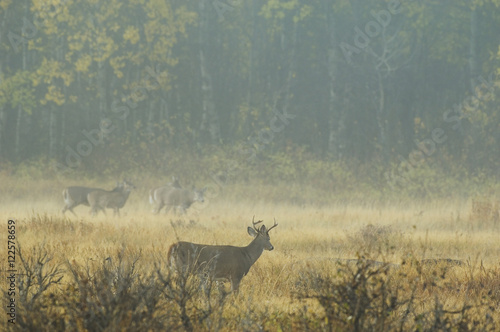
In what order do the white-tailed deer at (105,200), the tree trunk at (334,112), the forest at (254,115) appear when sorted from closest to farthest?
the white-tailed deer at (105,200) → the forest at (254,115) → the tree trunk at (334,112)

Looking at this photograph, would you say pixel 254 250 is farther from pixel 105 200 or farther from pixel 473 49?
pixel 473 49

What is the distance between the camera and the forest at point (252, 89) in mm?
29078

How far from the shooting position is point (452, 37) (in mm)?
32469

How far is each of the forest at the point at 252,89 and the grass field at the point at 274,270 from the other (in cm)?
534

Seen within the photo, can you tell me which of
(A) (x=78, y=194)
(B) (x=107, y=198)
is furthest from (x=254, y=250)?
(A) (x=78, y=194)

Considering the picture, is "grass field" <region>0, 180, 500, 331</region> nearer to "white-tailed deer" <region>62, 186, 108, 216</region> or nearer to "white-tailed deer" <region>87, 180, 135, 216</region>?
"white-tailed deer" <region>87, 180, 135, 216</region>

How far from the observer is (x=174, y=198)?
816 inches

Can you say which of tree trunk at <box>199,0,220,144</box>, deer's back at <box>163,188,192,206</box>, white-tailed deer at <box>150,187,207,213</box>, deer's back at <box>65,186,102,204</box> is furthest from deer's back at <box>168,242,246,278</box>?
tree trunk at <box>199,0,220,144</box>

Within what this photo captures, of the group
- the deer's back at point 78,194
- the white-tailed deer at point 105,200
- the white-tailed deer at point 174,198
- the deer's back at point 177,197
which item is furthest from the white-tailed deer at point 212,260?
the deer's back at point 78,194

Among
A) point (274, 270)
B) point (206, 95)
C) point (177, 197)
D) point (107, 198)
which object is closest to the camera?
point (274, 270)

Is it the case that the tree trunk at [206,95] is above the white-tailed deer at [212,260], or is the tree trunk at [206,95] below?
above

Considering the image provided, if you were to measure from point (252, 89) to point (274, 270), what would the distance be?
25.0 metres

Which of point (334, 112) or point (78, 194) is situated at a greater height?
point (334, 112)

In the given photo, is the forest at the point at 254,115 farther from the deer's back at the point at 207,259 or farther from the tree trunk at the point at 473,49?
the deer's back at the point at 207,259
